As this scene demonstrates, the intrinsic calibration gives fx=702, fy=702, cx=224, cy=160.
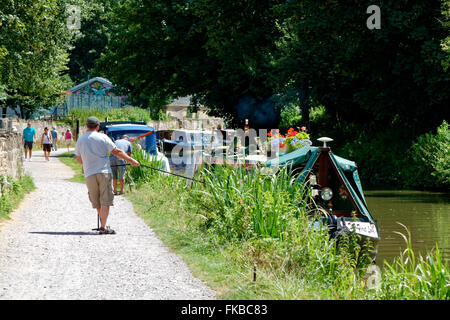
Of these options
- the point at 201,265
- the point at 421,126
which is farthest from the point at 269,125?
the point at 201,265

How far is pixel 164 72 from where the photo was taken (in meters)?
41.3

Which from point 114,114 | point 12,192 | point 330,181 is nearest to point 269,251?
point 330,181

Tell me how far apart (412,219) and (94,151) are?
10.4m

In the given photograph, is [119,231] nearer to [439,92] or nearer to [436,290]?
[436,290]

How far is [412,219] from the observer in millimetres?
18750

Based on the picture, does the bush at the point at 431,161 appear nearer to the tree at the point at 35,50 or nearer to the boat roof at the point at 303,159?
the boat roof at the point at 303,159

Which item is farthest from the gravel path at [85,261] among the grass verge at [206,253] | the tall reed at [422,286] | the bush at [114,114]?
the bush at [114,114]

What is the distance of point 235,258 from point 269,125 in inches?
1303

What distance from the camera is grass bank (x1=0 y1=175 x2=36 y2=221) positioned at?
1371 cm

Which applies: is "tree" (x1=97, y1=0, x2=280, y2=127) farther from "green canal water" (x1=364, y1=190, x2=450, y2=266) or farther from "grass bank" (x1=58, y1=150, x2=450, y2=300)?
"grass bank" (x1=58, y1=150, x2=450, y2=300)

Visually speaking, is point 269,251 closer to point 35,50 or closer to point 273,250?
point 273,250

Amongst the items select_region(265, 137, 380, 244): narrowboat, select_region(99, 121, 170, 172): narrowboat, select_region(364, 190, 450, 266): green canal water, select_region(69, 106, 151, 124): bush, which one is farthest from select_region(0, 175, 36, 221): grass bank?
select_region(69, 106, 151, 124): bush

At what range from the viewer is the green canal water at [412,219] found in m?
14.7

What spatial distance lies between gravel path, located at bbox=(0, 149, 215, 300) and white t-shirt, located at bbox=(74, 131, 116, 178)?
1.11m
